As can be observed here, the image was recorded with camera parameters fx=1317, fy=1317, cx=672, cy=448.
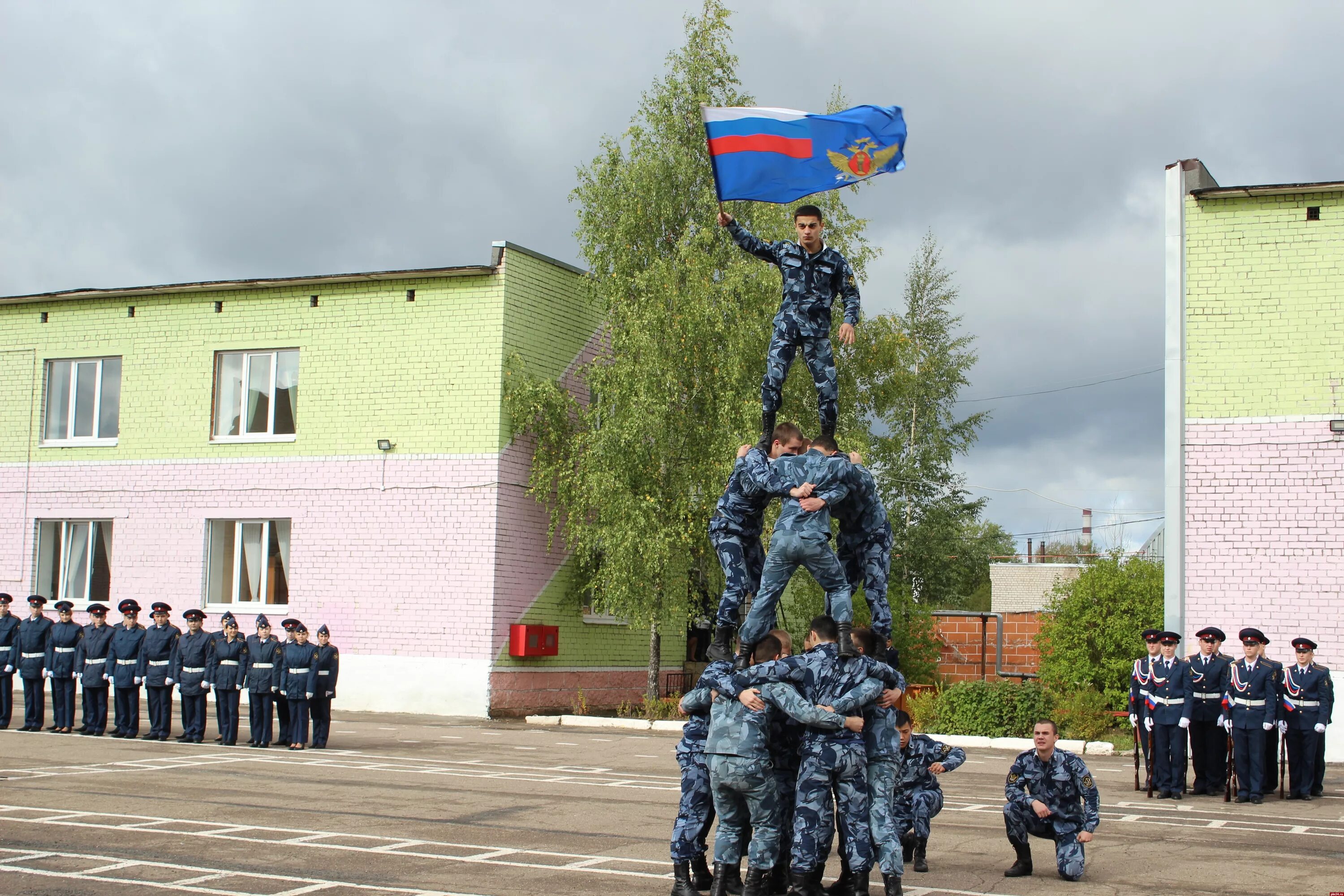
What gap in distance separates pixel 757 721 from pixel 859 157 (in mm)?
4568

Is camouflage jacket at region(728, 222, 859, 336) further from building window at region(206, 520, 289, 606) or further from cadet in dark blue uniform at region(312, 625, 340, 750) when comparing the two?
building window at region(206, 520, 289, 606)

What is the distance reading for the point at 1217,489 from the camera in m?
19.9

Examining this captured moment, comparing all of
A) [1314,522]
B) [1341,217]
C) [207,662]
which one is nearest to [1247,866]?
[1314,522]

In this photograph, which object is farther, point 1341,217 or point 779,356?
point 1341,217

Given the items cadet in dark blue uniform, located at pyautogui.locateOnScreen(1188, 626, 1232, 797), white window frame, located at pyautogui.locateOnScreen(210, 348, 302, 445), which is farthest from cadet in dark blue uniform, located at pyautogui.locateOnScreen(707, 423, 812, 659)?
white window frame, located at pyautogui.locateOnScreen(210, 348, 302, 445)

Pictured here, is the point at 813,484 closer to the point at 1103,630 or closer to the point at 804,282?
the point at 804,282

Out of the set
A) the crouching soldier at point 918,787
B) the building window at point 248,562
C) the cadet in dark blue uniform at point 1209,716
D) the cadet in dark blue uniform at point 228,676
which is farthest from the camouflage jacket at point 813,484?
the building window at point 248,562

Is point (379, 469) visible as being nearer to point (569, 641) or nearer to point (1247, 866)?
point (569, 641)

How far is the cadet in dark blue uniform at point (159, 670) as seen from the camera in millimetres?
19359

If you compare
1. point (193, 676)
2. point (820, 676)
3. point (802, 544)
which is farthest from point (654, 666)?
point (820, 676)

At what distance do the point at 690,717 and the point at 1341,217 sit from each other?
15.3m

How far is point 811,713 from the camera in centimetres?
816

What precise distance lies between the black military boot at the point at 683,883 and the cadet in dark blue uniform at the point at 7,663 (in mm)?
15882

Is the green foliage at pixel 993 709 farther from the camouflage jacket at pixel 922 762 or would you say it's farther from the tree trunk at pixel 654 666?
the camouflage jacket at pixel 922 762
